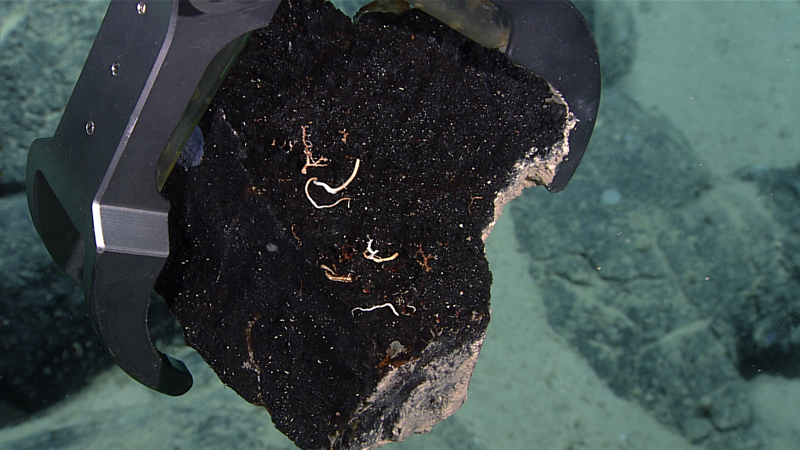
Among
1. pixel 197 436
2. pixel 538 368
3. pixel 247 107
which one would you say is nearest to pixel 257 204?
pixel 247 107

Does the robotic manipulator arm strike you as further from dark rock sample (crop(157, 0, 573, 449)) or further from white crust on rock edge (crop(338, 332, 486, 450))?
white crust on rock edge (crop(338, 332, 486, 450))

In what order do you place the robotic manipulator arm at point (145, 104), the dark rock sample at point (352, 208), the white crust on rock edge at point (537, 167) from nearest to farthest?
the robotic manipulator arm at point (145, 104)
the dark rock sample at point (352, 208)
the white crust on rock edge at point (537, 167)

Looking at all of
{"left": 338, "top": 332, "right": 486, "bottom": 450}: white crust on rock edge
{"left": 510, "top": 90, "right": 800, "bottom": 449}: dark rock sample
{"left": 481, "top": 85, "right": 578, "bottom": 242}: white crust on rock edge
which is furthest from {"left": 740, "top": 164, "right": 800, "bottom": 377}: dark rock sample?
{"left": 338, "top": 332, "right": 486, "bottom": 450}: white crust on rock edge

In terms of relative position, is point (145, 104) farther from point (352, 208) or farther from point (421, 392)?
point (421, 392)

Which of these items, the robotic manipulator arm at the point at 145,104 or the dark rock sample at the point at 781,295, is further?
the dark rock sample at the point at 781,295

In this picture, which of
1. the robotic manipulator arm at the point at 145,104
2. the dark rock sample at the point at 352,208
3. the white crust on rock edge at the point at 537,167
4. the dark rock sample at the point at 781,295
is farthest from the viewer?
the dark rock sample at the point at 781,295

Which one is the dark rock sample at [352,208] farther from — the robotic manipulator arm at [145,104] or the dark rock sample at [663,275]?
the dark rock sample at [663,275]

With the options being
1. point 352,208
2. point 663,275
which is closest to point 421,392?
point 352,208

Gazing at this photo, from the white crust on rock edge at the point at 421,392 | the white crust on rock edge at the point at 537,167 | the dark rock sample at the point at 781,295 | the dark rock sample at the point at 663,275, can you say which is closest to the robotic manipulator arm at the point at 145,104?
the white crust on rock edge at the point at 537,167
